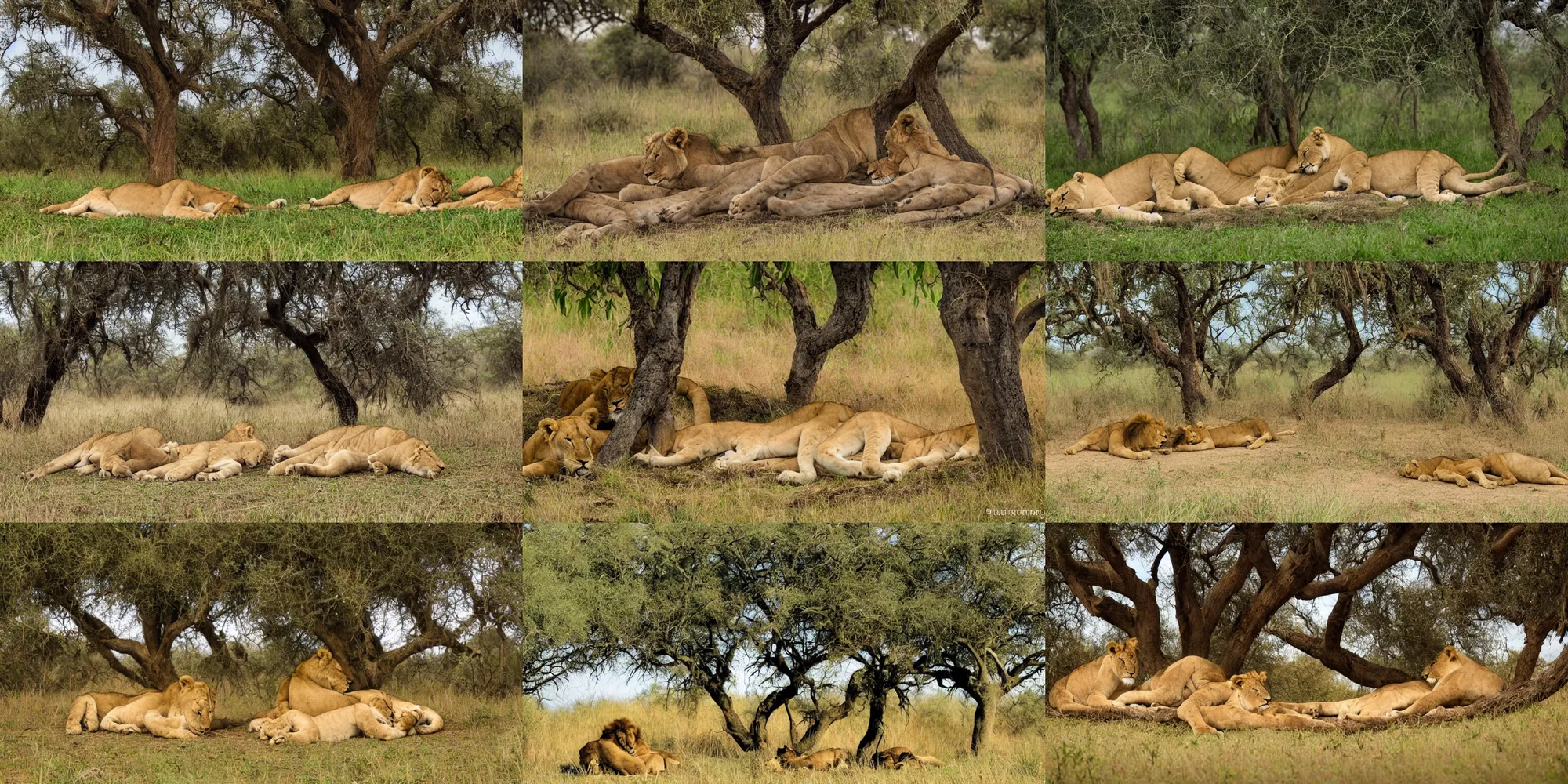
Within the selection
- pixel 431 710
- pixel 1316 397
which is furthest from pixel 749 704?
pixel 1316 397

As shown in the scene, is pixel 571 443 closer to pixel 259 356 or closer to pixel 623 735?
pixel 623 735

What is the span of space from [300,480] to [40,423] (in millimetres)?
2969

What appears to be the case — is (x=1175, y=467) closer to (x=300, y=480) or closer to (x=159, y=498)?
(x=300, y=480)

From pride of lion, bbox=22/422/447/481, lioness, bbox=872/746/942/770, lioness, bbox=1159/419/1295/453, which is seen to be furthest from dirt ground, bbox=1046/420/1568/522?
pride of lion, bbox=22/422/447/481

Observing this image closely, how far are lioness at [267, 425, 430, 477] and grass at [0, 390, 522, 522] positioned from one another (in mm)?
271

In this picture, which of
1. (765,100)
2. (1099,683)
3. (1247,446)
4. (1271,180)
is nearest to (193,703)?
(765,100)

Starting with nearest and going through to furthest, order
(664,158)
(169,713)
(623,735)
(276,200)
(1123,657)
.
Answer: (623,735) < (169,713) < (664,158) < (1123,657) < (276,200)

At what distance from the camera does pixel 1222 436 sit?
15.8m

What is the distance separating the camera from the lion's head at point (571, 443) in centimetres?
1391

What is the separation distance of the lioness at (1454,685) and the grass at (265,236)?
8.61m

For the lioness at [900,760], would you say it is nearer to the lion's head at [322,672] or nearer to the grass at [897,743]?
the grass at [897,743]

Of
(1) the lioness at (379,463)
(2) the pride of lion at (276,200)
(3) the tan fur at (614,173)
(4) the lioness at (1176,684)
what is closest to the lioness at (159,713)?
(1) the lioness at (379,463)

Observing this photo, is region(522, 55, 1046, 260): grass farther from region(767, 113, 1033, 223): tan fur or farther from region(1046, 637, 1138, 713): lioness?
region(1046, 637, 1138, 713): lioness

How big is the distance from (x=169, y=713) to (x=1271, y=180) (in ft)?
35.9
